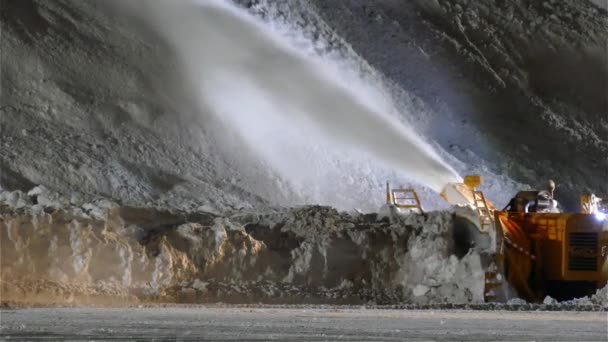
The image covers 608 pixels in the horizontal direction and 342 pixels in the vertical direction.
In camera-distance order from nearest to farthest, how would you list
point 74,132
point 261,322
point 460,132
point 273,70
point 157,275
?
point 261,322
point 157,275
point 74,132
point 273,70
point 460,132

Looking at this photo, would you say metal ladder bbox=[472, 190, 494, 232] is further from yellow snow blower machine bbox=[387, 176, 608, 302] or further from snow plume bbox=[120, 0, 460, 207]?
snow plume bbox=[120, 0, 460, 207]

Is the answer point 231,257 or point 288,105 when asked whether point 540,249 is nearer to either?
point 231,257

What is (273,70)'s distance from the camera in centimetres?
2433

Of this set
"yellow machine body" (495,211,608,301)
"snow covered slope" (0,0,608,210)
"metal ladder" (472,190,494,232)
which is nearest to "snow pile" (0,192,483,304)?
"metal ladder" (472,190,494,232)

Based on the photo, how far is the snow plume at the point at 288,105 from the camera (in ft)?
72.9

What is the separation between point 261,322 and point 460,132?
46.9ft

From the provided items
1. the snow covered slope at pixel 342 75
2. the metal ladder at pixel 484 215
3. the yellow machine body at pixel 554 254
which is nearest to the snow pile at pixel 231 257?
the metal ladder at pixel 484 215

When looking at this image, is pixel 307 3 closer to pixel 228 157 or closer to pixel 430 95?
pixel 430 95

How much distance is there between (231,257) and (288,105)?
6483 millimetres

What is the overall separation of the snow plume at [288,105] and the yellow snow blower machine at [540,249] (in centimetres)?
404

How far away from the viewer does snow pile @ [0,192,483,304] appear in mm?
16766

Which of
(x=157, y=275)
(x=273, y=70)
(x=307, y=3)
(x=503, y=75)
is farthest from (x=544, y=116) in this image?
(x=157, y=275)

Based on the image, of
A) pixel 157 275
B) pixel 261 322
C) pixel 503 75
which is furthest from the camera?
pixel 503 75

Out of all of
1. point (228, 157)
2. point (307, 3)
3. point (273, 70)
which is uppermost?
point (307, 3)
